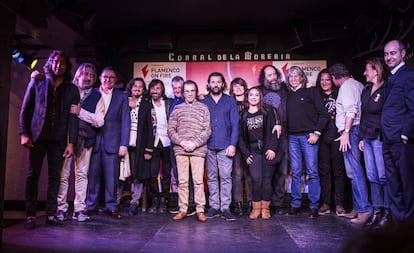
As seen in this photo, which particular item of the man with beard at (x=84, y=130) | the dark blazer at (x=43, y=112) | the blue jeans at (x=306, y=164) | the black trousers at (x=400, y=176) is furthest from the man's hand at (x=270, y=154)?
the dark blazer at (x=43, y=112)

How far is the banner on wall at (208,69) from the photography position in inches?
192

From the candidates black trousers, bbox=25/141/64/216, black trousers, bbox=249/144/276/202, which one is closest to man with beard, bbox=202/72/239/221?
black trousers, bbox=249/144/276/202

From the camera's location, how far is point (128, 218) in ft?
11.6

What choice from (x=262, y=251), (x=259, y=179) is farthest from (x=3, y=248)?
(x=259, y=179)

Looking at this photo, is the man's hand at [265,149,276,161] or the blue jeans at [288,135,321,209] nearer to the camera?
the man's hand at [265,149,276,161]

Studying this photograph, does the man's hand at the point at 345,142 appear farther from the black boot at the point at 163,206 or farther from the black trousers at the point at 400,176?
the black boot at the point at 163,206

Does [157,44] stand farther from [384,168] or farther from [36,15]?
[384,168]

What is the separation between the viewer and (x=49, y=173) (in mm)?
3055

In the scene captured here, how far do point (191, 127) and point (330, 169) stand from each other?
1.74 m

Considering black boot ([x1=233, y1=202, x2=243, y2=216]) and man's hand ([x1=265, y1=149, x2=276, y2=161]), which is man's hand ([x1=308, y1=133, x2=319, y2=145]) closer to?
man's hand ([x1=265, y1=149, x2=276, y2=161])

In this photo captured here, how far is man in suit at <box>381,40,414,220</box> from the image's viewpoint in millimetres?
2627

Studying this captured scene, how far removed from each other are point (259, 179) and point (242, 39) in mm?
2110

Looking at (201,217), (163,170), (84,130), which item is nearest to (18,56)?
(84,130)

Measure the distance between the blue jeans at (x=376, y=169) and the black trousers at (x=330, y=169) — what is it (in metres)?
0.64
